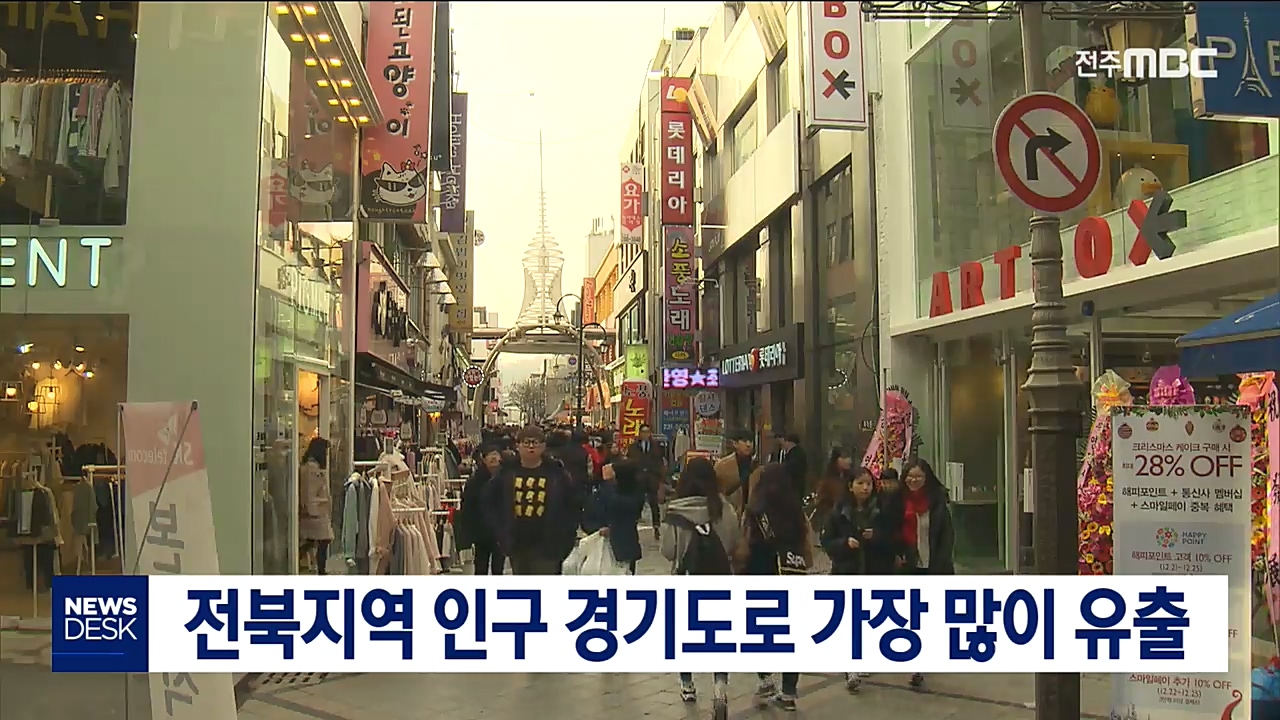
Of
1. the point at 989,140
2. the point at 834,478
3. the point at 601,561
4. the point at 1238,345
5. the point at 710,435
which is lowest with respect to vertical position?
the point at 601,561

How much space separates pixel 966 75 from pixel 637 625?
3914 mm

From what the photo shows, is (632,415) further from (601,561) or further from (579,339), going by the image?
(601,561)

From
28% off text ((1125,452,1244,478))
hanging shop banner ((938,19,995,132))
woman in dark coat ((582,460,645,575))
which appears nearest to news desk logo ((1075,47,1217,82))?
hanging shop banner ((938,19,995,132))

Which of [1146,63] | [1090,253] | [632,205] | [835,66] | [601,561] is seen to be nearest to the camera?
[1146,63]

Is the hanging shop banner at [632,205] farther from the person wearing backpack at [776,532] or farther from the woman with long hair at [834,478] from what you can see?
the woman with long hair at [834,478]

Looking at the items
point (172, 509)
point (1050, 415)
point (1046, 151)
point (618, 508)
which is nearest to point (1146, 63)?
point (1046, 151)

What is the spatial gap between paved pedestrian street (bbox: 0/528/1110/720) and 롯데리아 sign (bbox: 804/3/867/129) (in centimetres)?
249

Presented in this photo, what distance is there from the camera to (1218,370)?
14.4 ft

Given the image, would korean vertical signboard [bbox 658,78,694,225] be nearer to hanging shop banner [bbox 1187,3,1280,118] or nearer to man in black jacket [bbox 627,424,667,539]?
man in black jacket [bbox 627,424,667,539]

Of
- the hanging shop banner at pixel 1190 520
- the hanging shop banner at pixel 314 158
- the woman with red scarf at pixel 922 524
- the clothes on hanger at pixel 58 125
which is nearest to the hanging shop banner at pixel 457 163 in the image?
the hanging shop banner at pixel 314 158

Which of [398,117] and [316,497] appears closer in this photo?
[398,117]

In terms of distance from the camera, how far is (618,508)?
16.1 feet

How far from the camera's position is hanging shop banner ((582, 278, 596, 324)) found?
5117 millimetres

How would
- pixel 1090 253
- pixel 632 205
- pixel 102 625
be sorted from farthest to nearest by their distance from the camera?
pixel 1090 253 → pixel 632 205 → pixel 102 625
